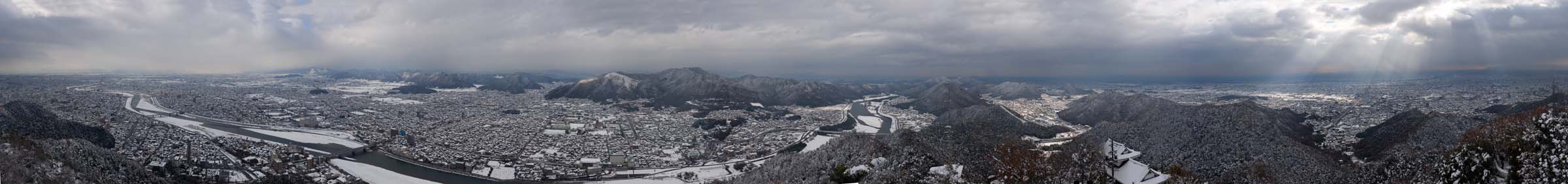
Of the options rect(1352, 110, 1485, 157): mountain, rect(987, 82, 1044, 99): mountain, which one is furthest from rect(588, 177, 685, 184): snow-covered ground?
rect(987, 82, 1044, 99): mountain

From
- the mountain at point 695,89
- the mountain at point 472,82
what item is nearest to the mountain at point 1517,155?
the mountain at point 695,89

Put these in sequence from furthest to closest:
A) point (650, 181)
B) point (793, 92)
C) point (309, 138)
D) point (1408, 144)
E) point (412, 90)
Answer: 1. point (412, 90)
2. point (793, 92)
3. point (309, 138)
4. point (650, 181)
5. point (1408, 144)

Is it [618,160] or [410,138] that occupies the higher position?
[410,138]

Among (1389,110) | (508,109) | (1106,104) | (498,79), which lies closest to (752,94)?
(508,109)

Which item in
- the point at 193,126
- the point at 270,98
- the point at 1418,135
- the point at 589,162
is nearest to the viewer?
the point at 1418,135

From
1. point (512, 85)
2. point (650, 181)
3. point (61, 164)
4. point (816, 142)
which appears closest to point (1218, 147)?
point (816, 142)

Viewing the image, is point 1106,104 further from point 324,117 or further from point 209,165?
point 324,117

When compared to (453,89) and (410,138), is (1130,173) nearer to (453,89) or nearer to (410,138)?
(410,138)
